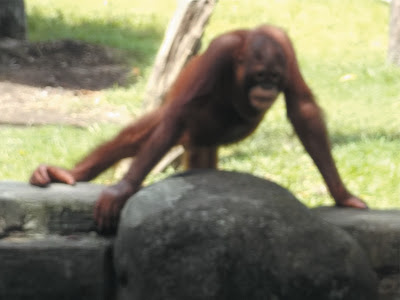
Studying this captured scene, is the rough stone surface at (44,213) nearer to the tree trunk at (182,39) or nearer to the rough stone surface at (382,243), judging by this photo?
the rough stone surface at (382,243)

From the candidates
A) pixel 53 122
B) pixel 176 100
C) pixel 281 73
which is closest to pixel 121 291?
pixel 176 100

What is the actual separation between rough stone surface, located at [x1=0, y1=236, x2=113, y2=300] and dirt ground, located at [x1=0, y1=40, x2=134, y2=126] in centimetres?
394

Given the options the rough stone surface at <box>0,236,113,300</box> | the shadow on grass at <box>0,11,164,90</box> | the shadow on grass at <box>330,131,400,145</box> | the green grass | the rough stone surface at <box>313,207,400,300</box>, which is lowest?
the shadow on grass at <box>0,11,164,90</box>

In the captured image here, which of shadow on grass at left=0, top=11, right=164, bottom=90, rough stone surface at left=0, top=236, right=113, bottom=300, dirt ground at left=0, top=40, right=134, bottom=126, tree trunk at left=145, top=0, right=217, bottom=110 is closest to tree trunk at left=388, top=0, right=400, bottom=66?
shadow on grass at left=0, top=11, right=164, bottom=90

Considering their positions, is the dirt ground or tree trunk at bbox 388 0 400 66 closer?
the dirt ground

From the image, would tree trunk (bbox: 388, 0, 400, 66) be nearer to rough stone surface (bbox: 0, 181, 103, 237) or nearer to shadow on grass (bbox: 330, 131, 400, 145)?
shadow on grass (bbox: 330, 131, 400, 145)

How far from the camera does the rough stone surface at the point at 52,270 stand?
2.97 metres

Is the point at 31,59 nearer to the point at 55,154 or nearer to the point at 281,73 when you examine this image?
the point at 55,154

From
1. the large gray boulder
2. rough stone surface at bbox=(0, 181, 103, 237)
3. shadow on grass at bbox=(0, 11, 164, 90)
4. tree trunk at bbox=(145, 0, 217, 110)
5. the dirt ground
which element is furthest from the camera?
shadow on grass at bbox=(0, 11, 164, 90)

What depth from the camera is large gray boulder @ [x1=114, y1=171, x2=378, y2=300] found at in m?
2.73

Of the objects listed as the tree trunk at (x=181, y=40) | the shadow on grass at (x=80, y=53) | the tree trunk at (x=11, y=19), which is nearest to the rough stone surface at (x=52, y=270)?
the tree trunk at (x=181, y=40)

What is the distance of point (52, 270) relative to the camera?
2.97m

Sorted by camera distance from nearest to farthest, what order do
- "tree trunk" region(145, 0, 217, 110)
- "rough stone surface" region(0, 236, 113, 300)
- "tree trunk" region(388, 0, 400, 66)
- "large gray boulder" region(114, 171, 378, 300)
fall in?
"large gray boulder" region(114, 171, 378, 300), "rough stone surface" region(0, 236, 113, 300), "tree trunk" region(145, 0, 217, 110), "tree trunk" region(388, 0, 400, 66)

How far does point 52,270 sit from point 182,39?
259cm
